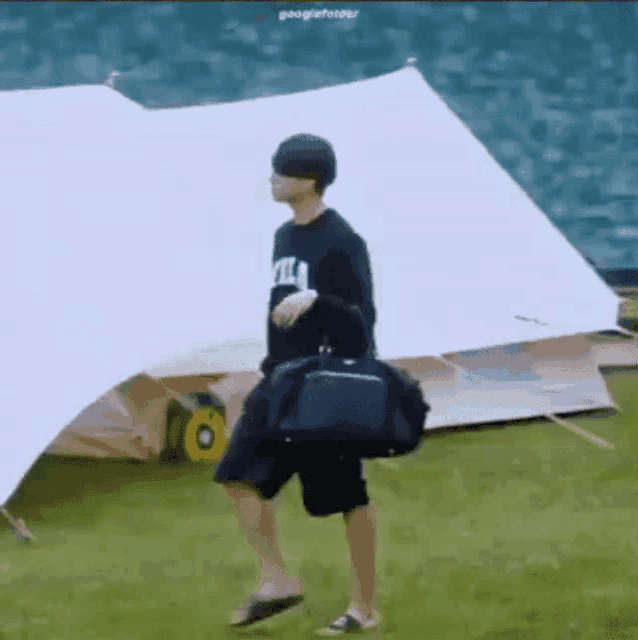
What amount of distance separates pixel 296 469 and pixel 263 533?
19 centimetres

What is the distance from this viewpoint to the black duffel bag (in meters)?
2.30

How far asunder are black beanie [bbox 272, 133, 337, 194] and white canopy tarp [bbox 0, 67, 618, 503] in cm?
150

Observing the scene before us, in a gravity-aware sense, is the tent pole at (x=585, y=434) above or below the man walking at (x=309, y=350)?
below

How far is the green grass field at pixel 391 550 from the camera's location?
265cm

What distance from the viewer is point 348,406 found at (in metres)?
2.30

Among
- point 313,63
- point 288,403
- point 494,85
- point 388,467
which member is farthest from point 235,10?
point 288,403

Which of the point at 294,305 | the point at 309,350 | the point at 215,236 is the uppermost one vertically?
the point at 215,236

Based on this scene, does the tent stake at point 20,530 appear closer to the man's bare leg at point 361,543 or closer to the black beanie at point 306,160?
the man's bare leg at point 361,543

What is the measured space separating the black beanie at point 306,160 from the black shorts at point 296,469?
1.74ft

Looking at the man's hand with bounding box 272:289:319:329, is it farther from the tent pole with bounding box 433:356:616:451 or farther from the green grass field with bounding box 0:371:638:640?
the tent pole with bounding box 433:356:616:451

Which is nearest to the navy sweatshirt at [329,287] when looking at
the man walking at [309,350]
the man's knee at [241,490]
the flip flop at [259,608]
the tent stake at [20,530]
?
the man walking at [309,350]

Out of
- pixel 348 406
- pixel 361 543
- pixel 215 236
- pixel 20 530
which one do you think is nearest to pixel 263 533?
pixel 361 543

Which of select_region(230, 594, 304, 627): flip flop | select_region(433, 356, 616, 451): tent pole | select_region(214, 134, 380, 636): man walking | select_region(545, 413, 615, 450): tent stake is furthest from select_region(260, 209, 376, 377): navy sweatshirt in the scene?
select_region(545, 413, 615, 450): tent stake

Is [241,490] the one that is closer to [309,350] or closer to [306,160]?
[309,350]
